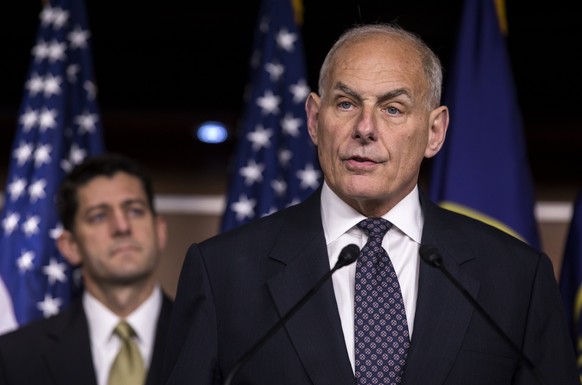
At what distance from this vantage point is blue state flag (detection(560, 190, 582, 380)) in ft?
10.7

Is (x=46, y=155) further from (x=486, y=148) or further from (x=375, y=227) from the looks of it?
(x=375, y=227)

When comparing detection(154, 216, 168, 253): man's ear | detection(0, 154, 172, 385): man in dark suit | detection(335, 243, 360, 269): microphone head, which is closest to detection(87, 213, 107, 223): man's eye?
detection(0, 154, 172, 385): man in dark suit

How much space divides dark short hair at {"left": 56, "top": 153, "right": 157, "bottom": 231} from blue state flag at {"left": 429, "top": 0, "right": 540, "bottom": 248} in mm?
954

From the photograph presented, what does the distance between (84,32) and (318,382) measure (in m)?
2.40

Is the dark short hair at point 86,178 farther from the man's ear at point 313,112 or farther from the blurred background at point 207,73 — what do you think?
the man's ear at point 313,112

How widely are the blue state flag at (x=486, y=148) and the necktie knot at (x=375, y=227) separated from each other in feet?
5.11

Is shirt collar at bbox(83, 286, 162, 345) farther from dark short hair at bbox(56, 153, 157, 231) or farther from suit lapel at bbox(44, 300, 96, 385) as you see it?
dark short hair at bbox(56, 153, 157, 231)

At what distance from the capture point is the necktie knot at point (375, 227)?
6.51 ft

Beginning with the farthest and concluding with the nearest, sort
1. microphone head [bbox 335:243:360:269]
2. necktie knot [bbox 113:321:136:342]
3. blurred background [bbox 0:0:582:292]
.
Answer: blurred background [bbox 0:0:582:292] < necktie knot [bbox 113:321:136:342] < microphone head [bbox 335:243:360:269]

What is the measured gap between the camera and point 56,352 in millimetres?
3189

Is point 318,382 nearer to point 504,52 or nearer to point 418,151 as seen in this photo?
point 418,151

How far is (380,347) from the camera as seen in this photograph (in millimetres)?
1870

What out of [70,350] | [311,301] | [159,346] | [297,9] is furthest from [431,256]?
[297,9]

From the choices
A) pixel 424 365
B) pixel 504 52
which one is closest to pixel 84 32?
pixel 504 52
